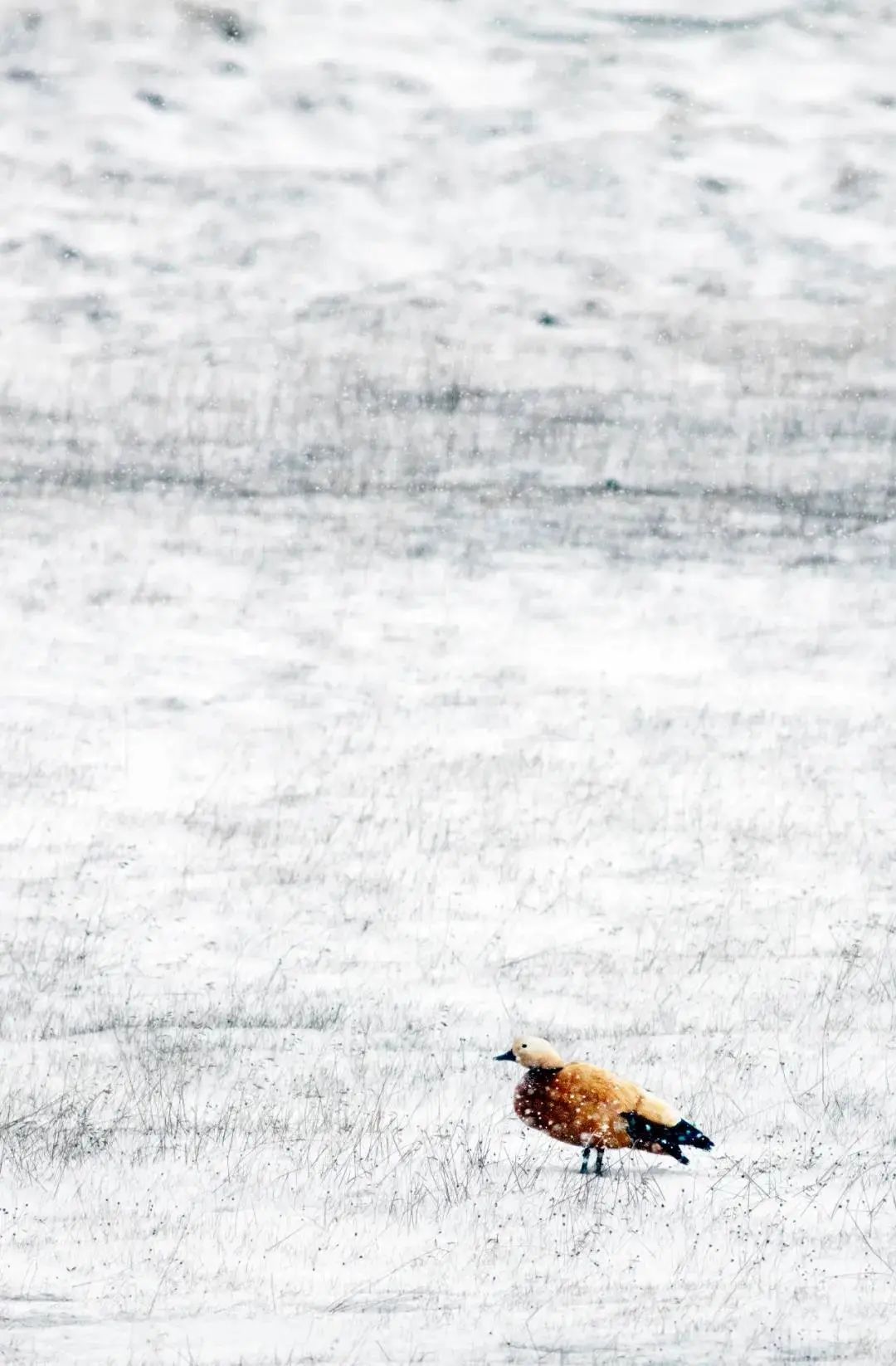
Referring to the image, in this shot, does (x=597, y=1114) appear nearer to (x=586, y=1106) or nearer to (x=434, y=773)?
(x=586, y=1106)

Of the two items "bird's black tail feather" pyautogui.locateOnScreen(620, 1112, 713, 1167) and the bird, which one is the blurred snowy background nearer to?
the bird

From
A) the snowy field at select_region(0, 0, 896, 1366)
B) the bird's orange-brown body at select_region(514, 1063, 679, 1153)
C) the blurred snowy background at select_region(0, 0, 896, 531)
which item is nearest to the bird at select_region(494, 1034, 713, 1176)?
the bird's orange-brown body at select_region(514, 1063, 679, 1153)

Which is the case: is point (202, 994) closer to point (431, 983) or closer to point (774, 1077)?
point (431, 983)

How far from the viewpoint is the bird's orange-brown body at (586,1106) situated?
6633 mm

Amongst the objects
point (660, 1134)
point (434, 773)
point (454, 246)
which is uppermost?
point (660, 1134)

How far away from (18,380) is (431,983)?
28271 mm

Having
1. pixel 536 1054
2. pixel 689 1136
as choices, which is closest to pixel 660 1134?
pixel 689 1136

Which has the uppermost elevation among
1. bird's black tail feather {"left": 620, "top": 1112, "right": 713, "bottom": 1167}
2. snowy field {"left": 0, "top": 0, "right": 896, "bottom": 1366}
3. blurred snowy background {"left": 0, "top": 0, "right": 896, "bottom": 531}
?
bird's black tail feather {"left": 620, "top": 1112, "right": 713, "bottom": 1167}

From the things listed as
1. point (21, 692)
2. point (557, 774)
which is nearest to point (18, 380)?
point (21, 692)

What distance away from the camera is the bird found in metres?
6.63

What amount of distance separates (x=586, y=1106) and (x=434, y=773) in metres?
9.02

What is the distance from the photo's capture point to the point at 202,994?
1008 cm

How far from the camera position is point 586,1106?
21.9 feet

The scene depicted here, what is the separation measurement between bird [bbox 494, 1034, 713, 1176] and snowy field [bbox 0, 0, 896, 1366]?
0.72 feet
